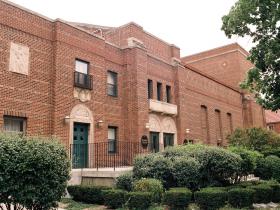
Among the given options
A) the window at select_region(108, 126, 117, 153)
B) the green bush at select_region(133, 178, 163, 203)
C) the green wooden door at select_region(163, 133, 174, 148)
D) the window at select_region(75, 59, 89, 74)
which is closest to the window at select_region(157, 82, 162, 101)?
the green wooden door at select_region(163, 133, 174, 148)

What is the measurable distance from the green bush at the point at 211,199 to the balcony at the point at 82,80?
33.2ft

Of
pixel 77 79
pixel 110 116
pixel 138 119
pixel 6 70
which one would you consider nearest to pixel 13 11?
pixel 6 70

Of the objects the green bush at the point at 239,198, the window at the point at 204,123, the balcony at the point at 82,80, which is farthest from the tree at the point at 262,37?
the window at the point at 204,123

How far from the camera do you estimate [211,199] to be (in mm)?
10492

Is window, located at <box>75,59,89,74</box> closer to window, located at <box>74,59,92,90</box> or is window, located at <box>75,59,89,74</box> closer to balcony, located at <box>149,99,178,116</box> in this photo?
window, located at <box>74,59,92,90</box>

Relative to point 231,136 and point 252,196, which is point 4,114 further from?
point 231,136

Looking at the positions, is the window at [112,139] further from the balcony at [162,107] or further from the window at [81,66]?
the window at [81,66]

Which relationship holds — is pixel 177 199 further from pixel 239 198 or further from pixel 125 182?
pixel 125 182

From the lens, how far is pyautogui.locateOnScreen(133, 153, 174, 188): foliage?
42.9ft

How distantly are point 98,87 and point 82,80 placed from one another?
1321mm

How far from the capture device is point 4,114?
48.1ft

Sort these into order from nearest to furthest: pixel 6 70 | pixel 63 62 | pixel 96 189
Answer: pixel 96 189, pixel 6 70, pixel 63 62

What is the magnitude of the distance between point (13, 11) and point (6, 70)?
9.79ft

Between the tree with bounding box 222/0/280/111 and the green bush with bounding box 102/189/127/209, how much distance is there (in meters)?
7.57
